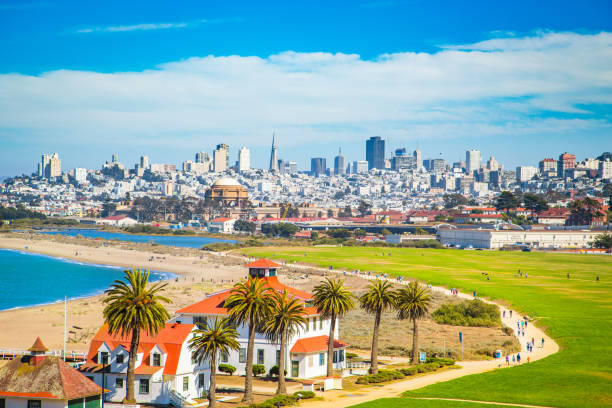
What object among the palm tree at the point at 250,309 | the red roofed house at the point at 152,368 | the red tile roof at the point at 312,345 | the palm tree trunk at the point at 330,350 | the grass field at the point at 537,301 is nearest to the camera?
the red roofed house at the point at 152,368

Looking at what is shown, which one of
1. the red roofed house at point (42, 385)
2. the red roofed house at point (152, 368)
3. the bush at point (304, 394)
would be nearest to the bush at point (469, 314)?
the bush at point (304, 394)

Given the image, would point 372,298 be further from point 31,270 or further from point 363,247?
point 363,247

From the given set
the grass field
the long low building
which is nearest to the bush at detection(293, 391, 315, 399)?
the grass field

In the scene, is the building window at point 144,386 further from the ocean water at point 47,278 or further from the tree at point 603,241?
the tree at point 603,241

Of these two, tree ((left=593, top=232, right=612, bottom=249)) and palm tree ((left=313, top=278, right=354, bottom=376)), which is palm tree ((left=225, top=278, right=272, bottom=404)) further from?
tree ((left=593, top=232, right=612, bottom=249))

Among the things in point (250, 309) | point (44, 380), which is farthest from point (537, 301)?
point (44, 380)

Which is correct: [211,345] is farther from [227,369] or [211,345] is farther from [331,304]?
[331,304]
